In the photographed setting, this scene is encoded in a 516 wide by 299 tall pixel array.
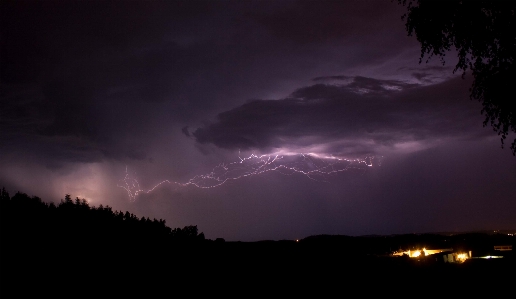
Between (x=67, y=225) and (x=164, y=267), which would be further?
(x=164, y=267)

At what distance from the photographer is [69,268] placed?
6250mm

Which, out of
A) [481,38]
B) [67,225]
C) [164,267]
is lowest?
[164,267]

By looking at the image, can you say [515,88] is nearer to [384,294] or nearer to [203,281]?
[384,294]

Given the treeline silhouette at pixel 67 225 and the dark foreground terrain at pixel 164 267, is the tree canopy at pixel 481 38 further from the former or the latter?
the treeline silhouette at pixel 67 225

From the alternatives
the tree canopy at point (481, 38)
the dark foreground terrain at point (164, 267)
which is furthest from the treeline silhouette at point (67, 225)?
the tree canopy at point (481, 38)

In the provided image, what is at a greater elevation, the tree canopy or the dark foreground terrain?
the tree canopy

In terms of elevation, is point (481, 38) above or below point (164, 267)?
above

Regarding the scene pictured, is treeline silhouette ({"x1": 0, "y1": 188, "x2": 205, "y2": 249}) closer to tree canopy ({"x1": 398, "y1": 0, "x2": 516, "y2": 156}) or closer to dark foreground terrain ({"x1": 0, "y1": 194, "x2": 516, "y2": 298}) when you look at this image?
dark foreground terrain ({"x1": 0, "y1": 194, "x2": 516, "y2": 298})

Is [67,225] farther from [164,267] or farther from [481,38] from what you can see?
[481,38]

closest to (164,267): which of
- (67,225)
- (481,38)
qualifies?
(67,225)

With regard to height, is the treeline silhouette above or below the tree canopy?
below

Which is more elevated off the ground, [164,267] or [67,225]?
[67,225]

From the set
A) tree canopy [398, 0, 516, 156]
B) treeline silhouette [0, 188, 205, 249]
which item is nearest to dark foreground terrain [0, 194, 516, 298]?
treeline silhouette [0, 188, 205, 249]

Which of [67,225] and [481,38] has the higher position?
[481,38]
